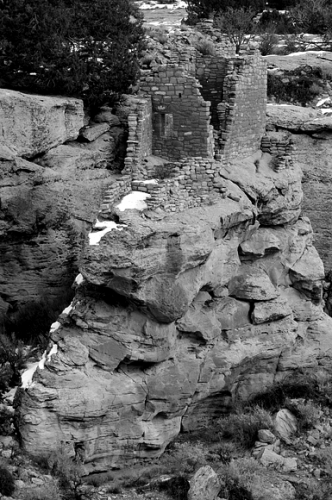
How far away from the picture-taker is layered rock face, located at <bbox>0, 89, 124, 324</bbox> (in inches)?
708

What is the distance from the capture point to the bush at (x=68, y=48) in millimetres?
18422

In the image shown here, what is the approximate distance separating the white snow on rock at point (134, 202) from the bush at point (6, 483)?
490cm

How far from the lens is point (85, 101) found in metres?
19.6

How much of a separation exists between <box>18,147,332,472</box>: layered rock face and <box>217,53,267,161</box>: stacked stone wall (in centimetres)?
43

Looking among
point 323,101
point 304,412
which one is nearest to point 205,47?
point 323,101

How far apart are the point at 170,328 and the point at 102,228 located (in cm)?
223

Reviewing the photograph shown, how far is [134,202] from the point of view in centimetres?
1628

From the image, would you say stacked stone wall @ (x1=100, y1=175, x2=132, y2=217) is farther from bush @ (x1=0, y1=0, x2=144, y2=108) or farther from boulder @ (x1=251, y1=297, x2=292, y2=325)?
boulder @ (x1=251, y1=297, x2=292, y2=325)

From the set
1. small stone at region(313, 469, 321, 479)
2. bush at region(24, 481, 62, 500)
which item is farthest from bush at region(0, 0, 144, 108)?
small stone at region(313, 469, 321, 479)

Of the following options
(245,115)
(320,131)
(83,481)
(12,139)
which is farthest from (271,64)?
(83,481)

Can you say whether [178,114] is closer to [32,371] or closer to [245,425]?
[32,371]

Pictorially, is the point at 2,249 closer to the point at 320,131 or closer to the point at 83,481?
the point at 83,481

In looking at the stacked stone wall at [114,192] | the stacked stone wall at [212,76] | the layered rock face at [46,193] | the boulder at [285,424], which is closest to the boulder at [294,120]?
the stacked stone wall at [212,76]

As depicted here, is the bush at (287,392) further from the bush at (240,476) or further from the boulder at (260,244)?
the boulder at (260,244)
